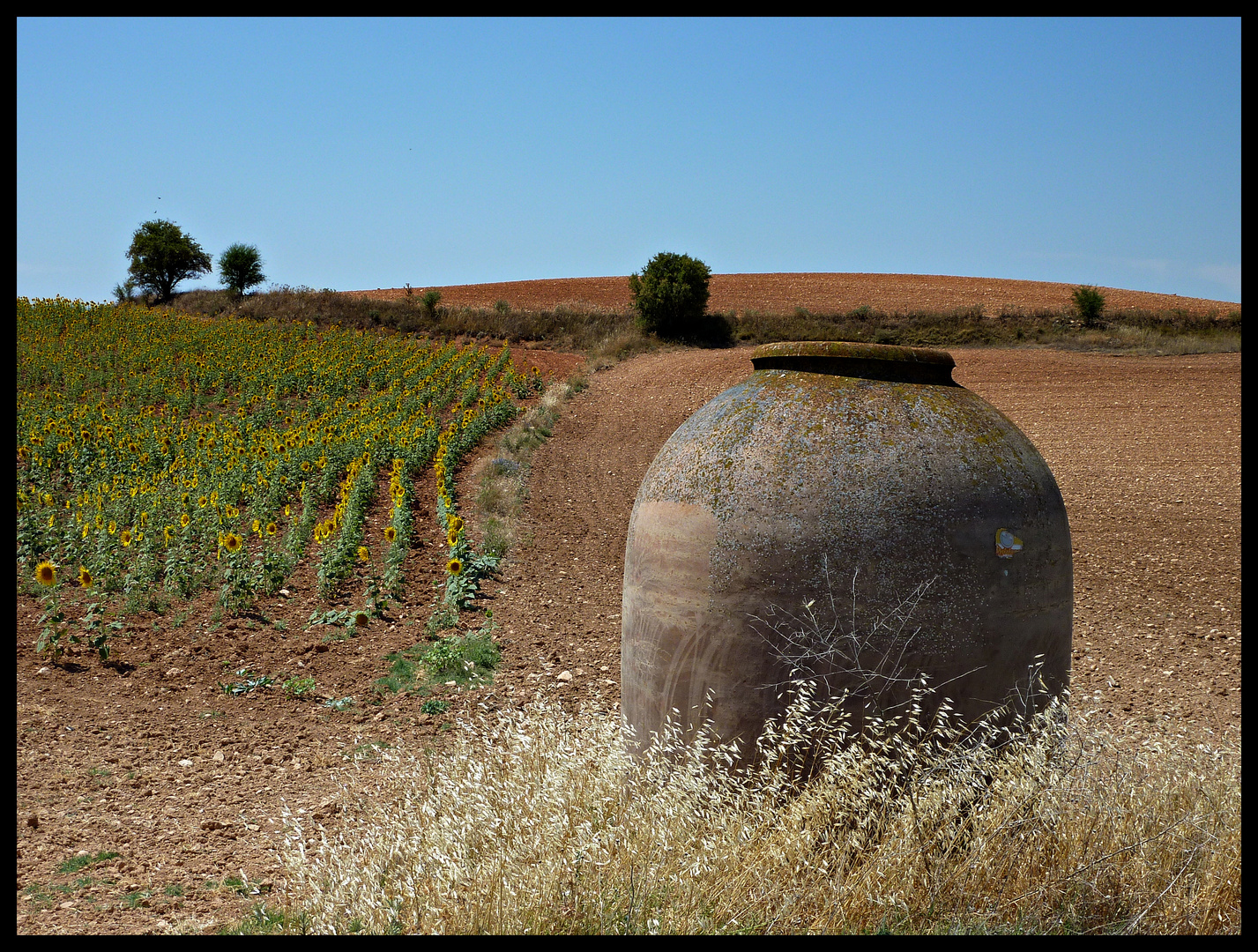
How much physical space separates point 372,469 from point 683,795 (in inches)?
381

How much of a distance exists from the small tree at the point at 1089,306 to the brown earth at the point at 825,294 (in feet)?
23.4

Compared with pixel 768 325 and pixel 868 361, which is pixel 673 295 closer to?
pixel 768 325

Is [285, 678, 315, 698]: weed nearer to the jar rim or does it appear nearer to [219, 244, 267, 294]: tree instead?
the jar rim

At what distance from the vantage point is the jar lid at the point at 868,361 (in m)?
3.93

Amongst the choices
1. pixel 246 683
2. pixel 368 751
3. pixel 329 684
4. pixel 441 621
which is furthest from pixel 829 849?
pixel 441 621

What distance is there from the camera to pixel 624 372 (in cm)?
2309

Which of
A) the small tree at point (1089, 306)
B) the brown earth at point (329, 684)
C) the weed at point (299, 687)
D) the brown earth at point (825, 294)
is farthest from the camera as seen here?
the brown earth at point (825, 294)

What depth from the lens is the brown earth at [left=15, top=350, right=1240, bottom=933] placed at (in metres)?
4.12

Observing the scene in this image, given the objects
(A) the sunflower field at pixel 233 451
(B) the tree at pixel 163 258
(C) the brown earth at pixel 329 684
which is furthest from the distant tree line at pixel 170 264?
(C) the brown earth at pixel 329 684

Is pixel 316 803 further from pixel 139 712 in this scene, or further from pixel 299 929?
pixel 139 712

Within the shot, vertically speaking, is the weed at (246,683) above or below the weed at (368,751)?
above

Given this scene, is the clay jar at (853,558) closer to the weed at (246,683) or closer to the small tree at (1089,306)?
the weed at (246,683)

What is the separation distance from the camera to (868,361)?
3934mm

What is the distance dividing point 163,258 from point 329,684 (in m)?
38.5
